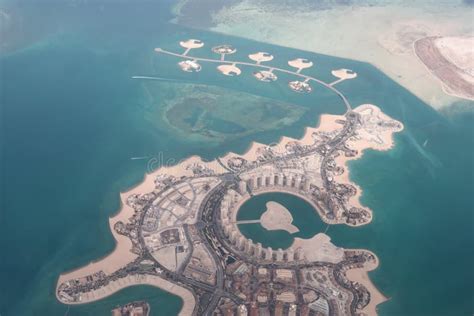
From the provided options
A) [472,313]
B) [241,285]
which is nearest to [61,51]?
[241,285]

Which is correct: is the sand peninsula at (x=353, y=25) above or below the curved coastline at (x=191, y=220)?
above

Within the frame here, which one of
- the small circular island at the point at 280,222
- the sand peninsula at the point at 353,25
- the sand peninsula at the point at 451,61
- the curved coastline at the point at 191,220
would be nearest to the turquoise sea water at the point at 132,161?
the curved coastline at the point at 191,220

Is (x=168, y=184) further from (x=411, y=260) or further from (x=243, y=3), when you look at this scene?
(x=243, y=3)

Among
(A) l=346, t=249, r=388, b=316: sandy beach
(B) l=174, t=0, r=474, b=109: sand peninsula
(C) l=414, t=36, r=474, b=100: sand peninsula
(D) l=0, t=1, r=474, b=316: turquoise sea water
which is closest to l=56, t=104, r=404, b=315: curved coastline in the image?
(A) l=346, t=249, r=388, b=316: sandy beach

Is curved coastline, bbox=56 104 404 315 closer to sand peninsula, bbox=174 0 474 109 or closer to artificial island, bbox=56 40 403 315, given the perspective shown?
artificial island, bbox=56 40 403 315

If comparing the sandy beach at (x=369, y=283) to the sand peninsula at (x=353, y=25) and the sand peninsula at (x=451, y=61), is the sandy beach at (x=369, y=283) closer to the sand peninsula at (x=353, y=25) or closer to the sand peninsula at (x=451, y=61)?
the sand peninsula at (x=353, y=25)
